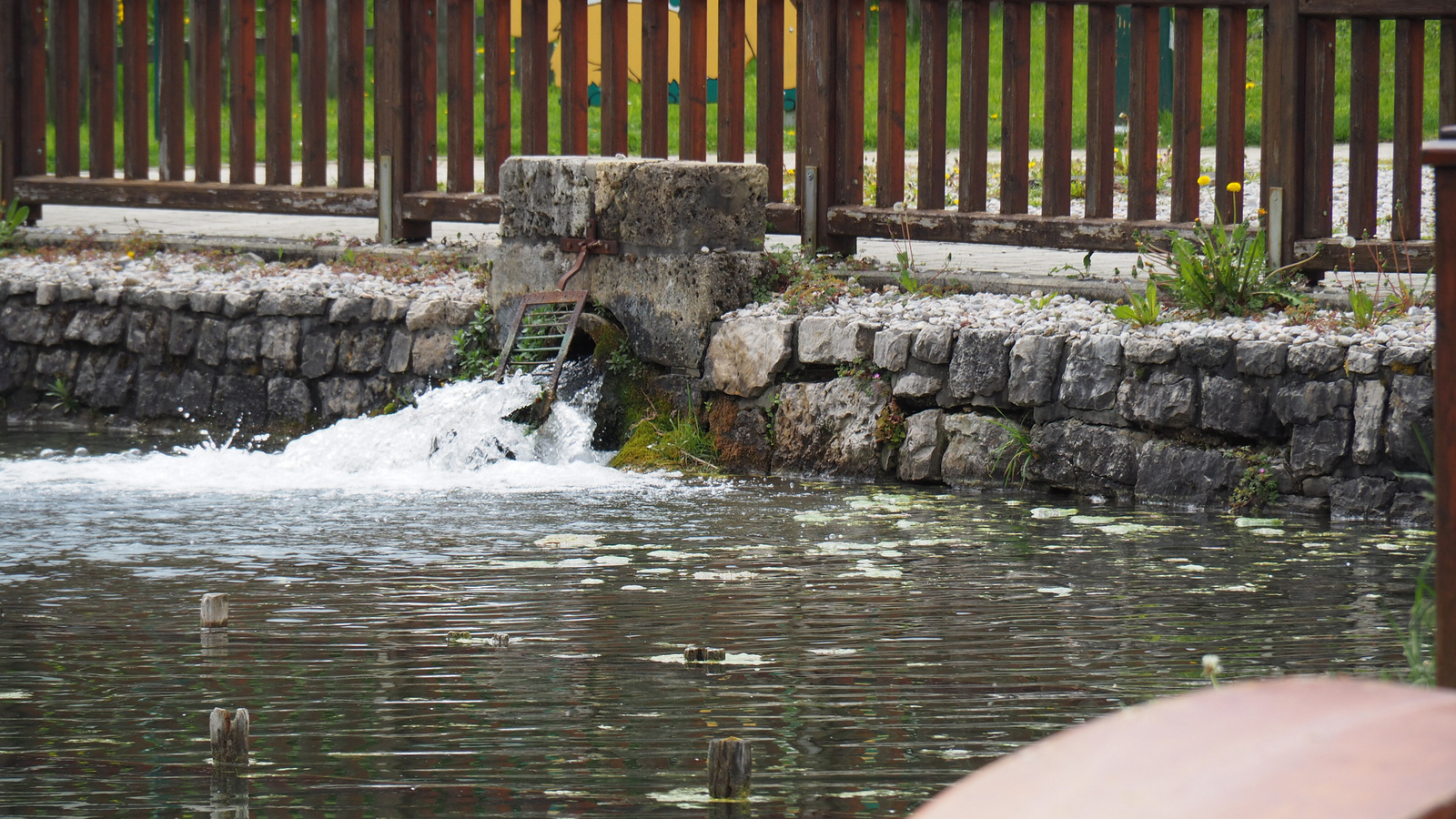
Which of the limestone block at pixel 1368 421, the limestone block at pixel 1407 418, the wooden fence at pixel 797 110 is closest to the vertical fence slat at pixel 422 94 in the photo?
the wooden fence at pixel 797 110

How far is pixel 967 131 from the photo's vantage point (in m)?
7.84

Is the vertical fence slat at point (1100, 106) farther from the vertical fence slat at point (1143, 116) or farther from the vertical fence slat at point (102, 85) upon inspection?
the vertical fence slat at point (102, 85)

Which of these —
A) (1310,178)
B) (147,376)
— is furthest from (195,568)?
(1310,178)

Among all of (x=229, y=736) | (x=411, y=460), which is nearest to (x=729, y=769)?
(x=229, y=736)

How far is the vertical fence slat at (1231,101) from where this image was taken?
7199 mm

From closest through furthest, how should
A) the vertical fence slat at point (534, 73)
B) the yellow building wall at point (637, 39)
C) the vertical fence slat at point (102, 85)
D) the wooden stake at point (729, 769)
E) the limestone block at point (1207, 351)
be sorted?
the wooden stake at point (729, 769), the limestone block at point (1207, 351), the vertical fence slat at point (534, 73), the vertical fence slat at point (102, 85), the yellow building wall at point (637, 39)

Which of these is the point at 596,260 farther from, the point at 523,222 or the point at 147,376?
the point at 147,376

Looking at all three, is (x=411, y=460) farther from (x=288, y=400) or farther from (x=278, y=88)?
(x=278, y=88)

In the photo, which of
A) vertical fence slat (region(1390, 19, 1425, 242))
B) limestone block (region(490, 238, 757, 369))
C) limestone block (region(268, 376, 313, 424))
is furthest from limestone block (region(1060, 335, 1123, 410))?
limestone block (region(268, 376, 313, 424))

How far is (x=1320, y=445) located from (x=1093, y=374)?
0.90 metres

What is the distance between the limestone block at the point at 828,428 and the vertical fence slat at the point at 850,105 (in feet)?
4.70

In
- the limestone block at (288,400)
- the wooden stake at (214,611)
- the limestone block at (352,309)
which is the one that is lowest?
the wooden stake at (214,611)

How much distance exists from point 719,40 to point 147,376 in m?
3.53

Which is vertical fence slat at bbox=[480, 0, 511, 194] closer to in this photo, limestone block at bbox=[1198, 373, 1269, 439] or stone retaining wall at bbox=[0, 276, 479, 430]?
stone retaining wall at bbox=[0, 276, 479, 430]
